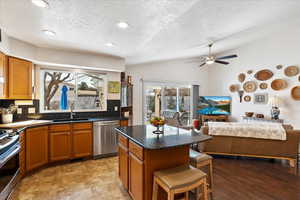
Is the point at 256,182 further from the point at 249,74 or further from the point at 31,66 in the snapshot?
the point at 31,66

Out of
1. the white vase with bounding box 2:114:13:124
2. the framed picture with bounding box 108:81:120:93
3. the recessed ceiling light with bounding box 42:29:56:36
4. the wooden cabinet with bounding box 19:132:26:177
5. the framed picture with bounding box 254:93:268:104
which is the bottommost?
the wooden cabinet with bounding box 19:132:26:177

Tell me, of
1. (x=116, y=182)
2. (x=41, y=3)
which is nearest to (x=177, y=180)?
(x=116, y=182)

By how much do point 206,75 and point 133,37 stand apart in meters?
5.11

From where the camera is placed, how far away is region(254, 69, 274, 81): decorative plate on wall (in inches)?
196

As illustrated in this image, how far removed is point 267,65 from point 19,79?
22.8 feet

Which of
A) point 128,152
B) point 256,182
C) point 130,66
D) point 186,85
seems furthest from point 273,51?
point 128,152

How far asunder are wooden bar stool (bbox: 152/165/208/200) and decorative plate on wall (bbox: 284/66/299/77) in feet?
16.2

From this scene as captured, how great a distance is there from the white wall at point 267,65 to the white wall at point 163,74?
84 centimetres

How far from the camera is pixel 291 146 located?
307 centimetres

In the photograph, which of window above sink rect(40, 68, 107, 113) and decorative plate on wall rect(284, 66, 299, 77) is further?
decorative plate on wall rect(284, 66, 299, 77)

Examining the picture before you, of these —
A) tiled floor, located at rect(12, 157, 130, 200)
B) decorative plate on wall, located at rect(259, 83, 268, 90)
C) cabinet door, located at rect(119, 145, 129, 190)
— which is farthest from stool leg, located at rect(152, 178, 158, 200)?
decorative plate on wall, located at rect(259, 83, 268, 90)

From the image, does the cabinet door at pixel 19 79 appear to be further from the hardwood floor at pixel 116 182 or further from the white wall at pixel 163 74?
the white wall at pixel 163 74

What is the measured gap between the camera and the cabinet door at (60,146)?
311 centimetres

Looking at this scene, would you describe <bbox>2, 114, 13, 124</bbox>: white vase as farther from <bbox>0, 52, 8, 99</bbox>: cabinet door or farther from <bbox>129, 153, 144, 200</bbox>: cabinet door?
<bbox>129, 153, 144, 200</bbox>: cabinet door
